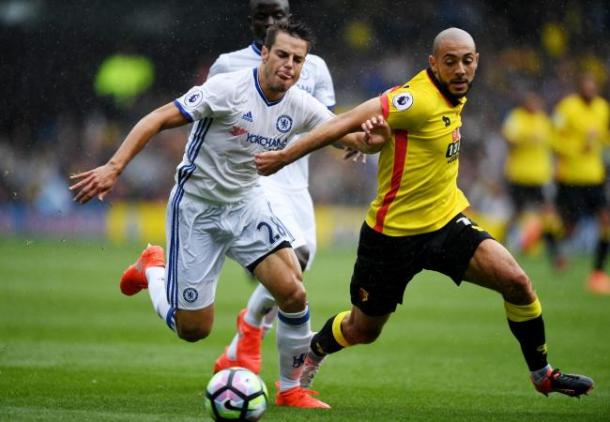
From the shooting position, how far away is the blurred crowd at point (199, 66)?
16.4 m

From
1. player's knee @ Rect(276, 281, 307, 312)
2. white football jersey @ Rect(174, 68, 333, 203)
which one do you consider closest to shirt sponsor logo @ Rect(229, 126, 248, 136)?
white football jersey @ Rect(174, 68, 333, 203)

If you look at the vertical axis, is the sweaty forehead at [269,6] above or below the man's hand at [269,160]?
above

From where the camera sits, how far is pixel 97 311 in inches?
548

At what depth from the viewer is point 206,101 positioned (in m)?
7.36

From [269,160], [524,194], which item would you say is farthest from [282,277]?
[524,194]

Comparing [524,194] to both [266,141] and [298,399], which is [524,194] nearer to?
[298,399]

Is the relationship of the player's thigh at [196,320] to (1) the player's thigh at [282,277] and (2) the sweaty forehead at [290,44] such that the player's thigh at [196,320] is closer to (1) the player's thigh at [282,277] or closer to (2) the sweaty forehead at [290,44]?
(1) the player's thigh at [282,277]

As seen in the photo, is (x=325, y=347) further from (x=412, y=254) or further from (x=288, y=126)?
(x=288, y=126)

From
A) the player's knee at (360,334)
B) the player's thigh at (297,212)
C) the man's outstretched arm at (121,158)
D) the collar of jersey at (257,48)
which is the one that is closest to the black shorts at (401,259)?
the player's knee at (360,334)

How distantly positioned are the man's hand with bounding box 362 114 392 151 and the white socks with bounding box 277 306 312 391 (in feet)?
4.52

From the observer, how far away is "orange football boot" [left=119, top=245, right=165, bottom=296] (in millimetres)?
8617

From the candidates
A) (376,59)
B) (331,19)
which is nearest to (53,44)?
(331,19)

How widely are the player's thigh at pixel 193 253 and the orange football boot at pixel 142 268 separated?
722 mm

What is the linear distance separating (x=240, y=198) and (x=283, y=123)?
60cm
